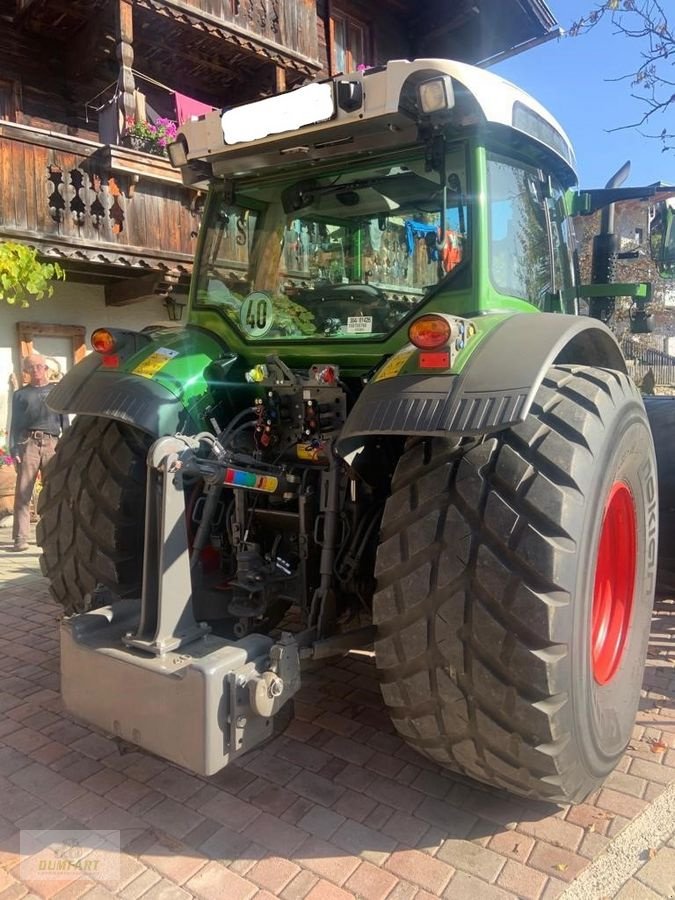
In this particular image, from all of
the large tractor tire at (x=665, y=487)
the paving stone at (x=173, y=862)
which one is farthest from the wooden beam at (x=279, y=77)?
the paving stone at (x=173, y=862)

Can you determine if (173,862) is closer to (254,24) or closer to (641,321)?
(641,321)

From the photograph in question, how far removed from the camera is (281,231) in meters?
3.18

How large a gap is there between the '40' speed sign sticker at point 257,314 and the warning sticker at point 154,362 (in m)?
0.35

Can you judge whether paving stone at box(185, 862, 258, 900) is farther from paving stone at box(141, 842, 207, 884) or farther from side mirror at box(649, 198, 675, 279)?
side mirror at box(649, 198, 675, 279)

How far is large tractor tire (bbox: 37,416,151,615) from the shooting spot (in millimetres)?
2900

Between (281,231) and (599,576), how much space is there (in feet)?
6.57

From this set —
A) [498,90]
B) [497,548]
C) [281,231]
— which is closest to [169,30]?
[281,231]

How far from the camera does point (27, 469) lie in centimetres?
675

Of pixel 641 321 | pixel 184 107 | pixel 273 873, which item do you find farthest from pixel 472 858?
pixel 184 107

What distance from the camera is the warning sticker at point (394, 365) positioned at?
221 cm

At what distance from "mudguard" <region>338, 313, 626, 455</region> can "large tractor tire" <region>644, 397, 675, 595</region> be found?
218 centimetres

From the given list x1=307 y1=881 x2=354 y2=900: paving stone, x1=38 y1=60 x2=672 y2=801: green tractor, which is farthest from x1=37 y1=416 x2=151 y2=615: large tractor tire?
x1=307 y1=881 x2=354 y2=900: paving stone

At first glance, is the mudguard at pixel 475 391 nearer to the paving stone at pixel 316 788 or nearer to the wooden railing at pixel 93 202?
the paving stone at pixel 316 788

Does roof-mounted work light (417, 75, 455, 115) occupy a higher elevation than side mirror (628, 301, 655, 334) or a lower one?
higher
